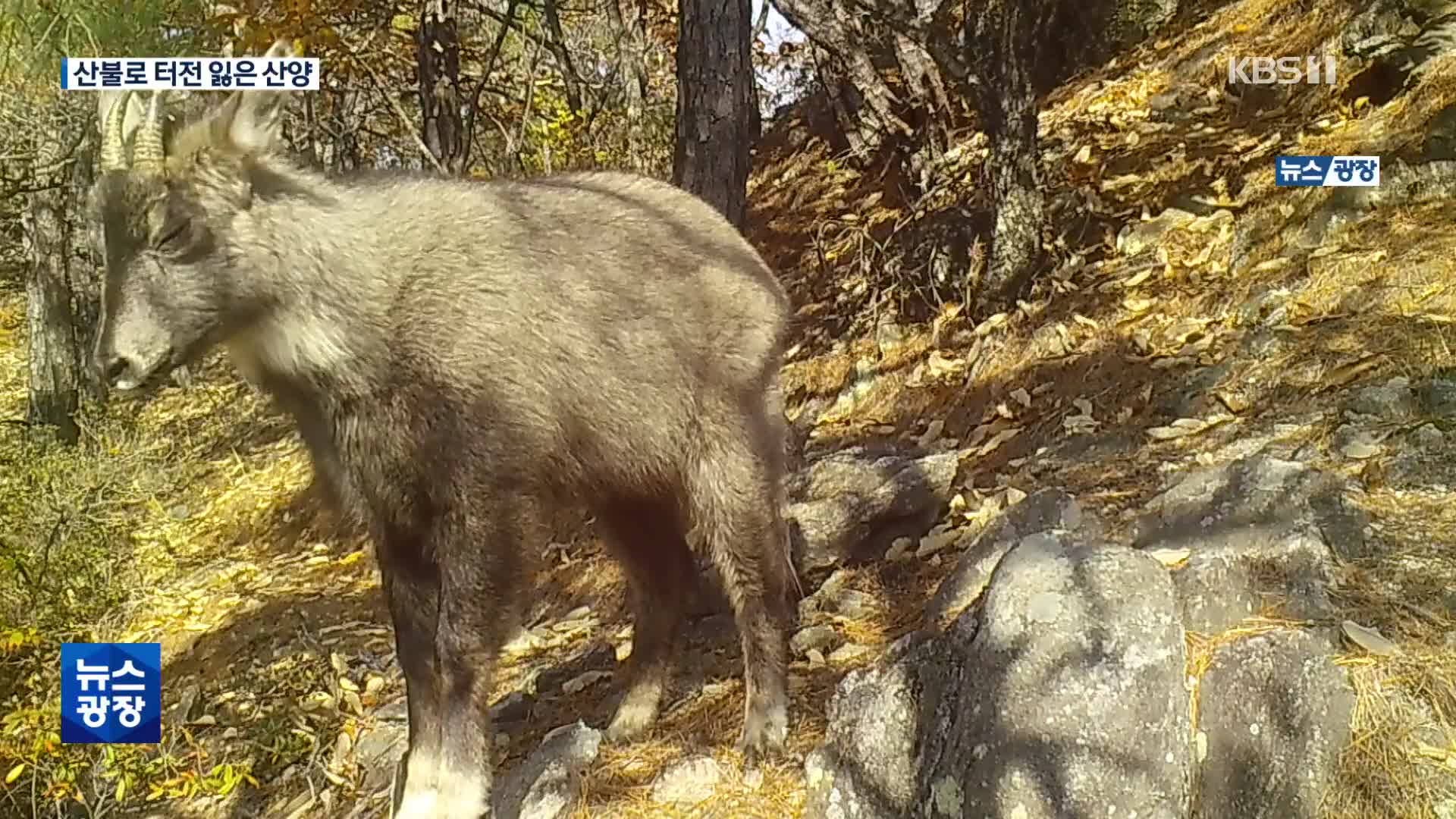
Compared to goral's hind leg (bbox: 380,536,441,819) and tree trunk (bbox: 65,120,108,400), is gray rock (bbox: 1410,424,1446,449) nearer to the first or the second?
goral's hind leg (bbox: 380,536,441,819)

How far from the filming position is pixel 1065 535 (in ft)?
11.6

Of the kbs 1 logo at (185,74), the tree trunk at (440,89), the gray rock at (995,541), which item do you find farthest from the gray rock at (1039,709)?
the tree trunk at (440,89)

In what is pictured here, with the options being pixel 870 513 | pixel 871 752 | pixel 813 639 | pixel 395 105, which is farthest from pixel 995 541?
pixel 395 105

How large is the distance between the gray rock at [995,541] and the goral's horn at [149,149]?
245cm

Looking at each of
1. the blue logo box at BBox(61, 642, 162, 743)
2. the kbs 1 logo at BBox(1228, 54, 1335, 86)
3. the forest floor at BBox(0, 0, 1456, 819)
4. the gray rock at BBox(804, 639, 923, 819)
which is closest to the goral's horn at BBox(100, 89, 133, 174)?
the forest floor at BBox(0, 0, 1456, 819)

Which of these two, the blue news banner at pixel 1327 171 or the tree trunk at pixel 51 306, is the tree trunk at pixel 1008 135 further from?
the tree trunk at pixel 51 306

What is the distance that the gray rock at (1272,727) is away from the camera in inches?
120

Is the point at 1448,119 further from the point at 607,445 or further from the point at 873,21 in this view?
the point at 607,445

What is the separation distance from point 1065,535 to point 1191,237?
3.32 metres

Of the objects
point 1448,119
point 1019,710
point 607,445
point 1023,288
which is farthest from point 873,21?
point 1019,710

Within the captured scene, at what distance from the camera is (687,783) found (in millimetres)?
3869

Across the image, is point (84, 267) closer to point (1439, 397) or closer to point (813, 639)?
point (813, 639)

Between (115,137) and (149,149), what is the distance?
0.41 feet

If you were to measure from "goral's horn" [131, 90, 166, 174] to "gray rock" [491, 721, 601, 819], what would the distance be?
6.36 ft
